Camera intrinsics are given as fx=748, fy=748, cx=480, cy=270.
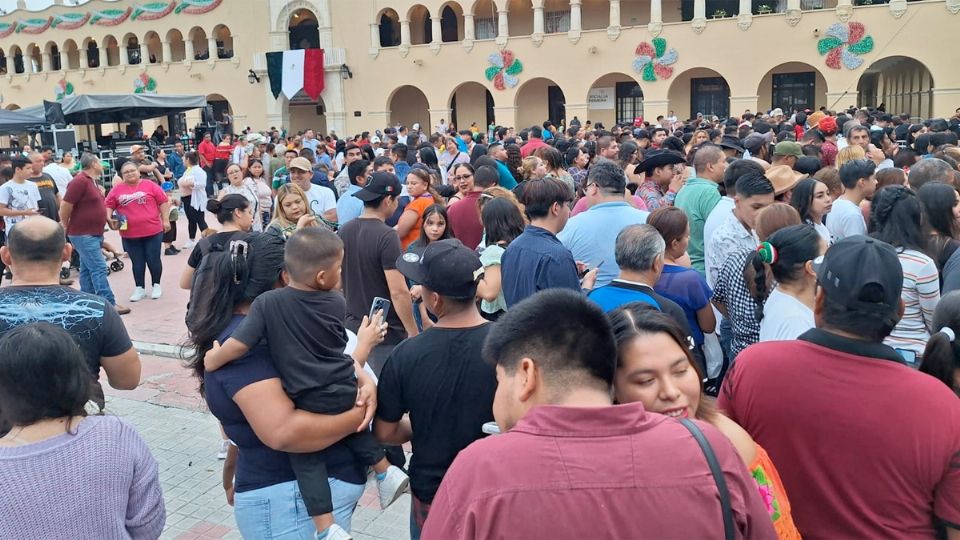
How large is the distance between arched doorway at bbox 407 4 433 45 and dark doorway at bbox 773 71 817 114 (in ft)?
48.0

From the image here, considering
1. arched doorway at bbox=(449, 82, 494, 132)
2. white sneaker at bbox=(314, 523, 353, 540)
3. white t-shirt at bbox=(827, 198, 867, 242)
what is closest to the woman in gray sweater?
white sneaker at bbox=(314, 523, 353, 540)

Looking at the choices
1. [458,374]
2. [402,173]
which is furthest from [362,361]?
[402,173]

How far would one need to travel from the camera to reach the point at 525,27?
104 ft

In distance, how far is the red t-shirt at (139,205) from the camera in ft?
28.5

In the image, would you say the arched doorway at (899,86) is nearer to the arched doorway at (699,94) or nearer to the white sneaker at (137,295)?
the arched doorway at (699,94)

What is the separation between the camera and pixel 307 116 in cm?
3672

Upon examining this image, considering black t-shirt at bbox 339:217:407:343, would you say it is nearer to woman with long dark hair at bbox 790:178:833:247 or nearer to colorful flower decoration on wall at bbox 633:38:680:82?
woman with long dark hair at bbox 790:178:833:247

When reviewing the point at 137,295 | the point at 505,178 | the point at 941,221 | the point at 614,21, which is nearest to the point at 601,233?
the point at 941,221

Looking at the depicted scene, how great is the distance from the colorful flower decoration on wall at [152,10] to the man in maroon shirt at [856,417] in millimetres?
38797

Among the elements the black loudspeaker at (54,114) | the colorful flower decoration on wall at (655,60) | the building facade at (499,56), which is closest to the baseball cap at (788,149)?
the black loudspeaker at (54,114)

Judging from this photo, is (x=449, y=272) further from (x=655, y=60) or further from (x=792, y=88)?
(x=792, y=88)

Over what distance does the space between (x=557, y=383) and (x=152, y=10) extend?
131 ft

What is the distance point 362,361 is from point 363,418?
1.02ft

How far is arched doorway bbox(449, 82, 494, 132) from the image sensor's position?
33.3m
